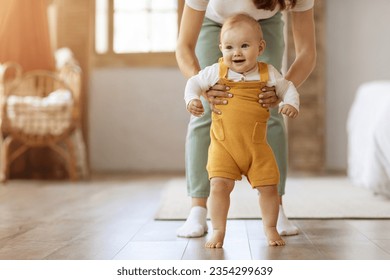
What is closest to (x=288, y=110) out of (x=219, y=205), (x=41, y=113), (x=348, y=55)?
(x=219, y=205)

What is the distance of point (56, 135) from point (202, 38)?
1892 mm

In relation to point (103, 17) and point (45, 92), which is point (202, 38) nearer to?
point (45, 92)

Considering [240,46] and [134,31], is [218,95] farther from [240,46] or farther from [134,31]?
[134,31]

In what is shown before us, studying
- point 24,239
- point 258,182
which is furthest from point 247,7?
point 24,239

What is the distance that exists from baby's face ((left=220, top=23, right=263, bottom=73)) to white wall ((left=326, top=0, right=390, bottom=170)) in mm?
2829

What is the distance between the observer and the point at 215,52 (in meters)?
1.62

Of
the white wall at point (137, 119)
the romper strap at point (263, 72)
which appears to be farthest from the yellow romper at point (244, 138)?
the white wall at point (137, 119)

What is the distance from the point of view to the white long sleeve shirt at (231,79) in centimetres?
137

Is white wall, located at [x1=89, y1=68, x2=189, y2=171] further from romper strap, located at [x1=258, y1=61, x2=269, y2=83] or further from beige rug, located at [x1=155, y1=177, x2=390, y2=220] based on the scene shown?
romper strap, located at [x1=258, y1=61, x2=269, y2=83]

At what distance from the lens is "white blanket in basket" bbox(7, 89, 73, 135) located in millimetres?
3238

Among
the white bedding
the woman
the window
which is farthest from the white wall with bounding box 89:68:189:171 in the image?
the woman

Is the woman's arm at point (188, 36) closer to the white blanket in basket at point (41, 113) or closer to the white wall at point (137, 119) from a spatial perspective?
the white blanket in basket at point (41, 113)

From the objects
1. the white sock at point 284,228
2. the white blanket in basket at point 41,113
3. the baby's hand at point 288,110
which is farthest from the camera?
the white blanket in basket at point 41,113

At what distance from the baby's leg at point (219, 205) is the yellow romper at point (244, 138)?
19mm
